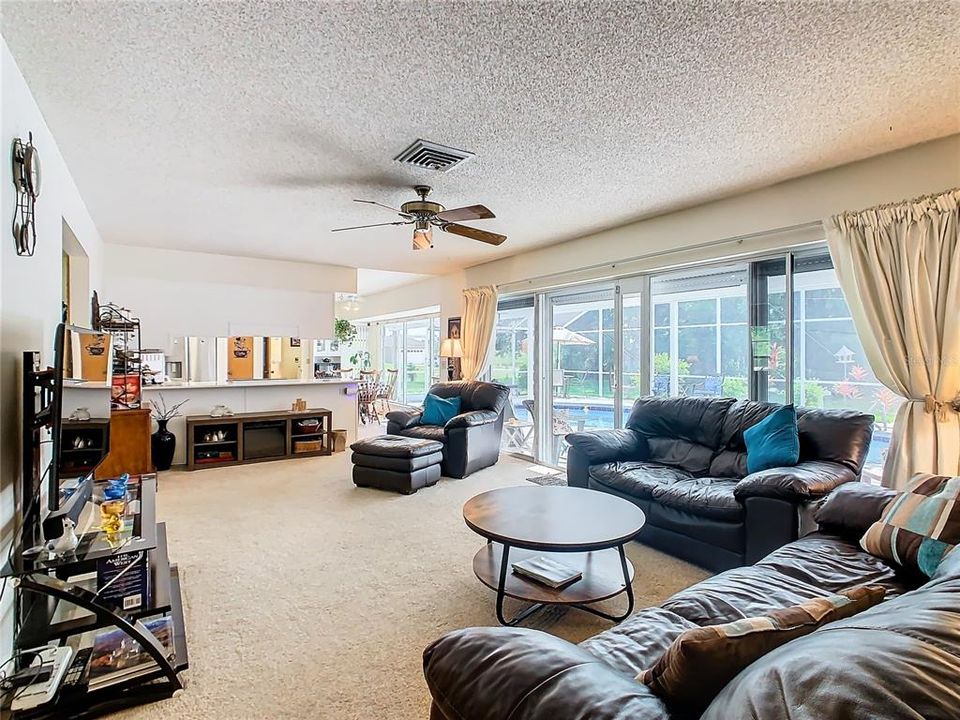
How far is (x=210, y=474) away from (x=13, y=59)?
4288mm

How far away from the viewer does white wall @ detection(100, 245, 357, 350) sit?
5.73 meters

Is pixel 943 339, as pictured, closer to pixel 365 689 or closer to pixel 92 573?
pixel 365 689

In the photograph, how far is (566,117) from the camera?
2596 mm

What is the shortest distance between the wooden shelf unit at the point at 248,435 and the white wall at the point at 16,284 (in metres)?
3.14

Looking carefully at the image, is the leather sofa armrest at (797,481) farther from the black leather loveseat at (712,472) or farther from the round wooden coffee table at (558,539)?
the round wooden coffee table at (558,539)

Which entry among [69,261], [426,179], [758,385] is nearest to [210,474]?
[69,261]

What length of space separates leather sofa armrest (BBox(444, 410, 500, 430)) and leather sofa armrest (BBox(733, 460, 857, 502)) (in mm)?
2833

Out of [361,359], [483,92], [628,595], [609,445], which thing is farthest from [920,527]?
[361,359]

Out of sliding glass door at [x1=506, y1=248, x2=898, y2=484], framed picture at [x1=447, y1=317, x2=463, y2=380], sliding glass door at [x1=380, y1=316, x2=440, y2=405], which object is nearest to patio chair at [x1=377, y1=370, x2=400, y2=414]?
sliding glass door at [x1=380, y1=316, x2=440, y2=405]

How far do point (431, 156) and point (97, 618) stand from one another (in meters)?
2.79

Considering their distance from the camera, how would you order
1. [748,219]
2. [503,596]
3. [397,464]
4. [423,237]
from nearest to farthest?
1. [503,596]
2. [423,237]
3. [748,219]
4. [397,464]

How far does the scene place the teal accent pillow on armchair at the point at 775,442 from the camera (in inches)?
120

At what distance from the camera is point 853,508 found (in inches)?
89.4

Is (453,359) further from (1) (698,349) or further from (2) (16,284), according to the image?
(2) (16,284)
